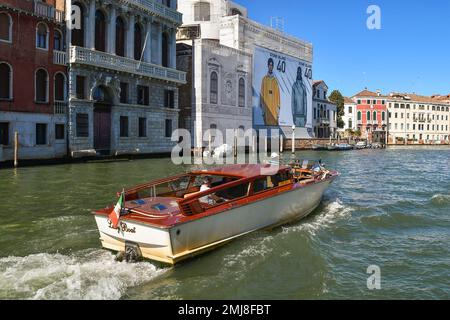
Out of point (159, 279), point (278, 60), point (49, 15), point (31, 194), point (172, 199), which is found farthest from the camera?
point (278, 60)

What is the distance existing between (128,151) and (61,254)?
23460 mm

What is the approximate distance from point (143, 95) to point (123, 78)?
245 cm

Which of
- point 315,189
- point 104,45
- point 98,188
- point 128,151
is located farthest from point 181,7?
point 315,189

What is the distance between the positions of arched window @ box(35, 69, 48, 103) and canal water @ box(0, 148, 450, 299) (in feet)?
43.6

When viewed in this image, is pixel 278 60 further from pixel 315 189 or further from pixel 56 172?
pixel 315 189

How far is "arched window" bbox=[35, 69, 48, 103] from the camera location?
2461cm

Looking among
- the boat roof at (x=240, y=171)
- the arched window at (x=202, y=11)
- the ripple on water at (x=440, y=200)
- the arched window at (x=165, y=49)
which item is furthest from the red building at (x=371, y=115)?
the boat roof at (x=240, y=171)

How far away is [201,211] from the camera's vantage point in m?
7.29

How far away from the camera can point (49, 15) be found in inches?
974

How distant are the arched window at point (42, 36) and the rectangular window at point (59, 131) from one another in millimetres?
4443

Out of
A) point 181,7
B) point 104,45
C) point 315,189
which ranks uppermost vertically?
point 181,7

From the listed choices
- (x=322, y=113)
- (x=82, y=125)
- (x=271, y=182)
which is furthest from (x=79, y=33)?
(x=322, y=113)

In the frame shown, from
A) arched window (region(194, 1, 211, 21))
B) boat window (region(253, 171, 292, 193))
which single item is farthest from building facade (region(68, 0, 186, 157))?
boat window (region(253, 171, 292, 193))
